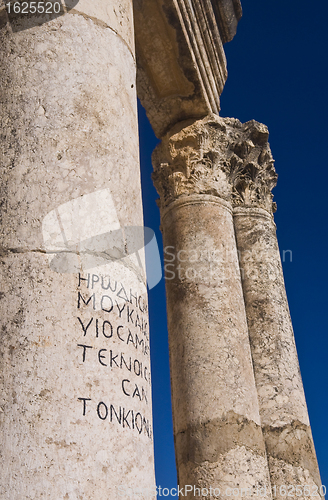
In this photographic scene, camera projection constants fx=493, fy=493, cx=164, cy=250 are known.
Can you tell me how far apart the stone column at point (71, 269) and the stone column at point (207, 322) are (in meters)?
3.02

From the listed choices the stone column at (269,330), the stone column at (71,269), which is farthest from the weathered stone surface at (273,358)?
the stone column at (71,269)

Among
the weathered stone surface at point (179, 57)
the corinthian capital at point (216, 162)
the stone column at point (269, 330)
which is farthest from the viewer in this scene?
the corinthian capital at point (216, 162)

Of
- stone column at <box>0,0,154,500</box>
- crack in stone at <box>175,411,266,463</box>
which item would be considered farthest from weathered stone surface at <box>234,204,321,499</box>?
stone column at <box>0,0,154,500</box>

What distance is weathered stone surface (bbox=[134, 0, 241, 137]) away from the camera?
7.04 m

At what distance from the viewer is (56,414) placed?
2.27 meters

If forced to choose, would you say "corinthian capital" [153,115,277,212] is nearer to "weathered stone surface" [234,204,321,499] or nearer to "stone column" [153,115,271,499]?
"stone column" [153,115,271,499]

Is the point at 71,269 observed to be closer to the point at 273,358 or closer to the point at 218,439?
the point at 218,439

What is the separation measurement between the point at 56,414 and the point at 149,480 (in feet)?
2.23

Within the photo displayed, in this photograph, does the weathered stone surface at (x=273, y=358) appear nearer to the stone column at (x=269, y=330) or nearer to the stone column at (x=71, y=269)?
the stone column at (x=269, y=330)

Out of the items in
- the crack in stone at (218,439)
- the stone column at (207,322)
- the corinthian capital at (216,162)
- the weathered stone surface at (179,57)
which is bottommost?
the crack in stone at (218,439)

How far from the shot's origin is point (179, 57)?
7.32m

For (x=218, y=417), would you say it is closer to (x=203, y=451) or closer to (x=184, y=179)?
(x=203, y=451)

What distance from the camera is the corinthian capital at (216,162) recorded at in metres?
7.28

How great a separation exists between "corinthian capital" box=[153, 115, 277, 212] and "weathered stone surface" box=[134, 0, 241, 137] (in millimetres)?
357
